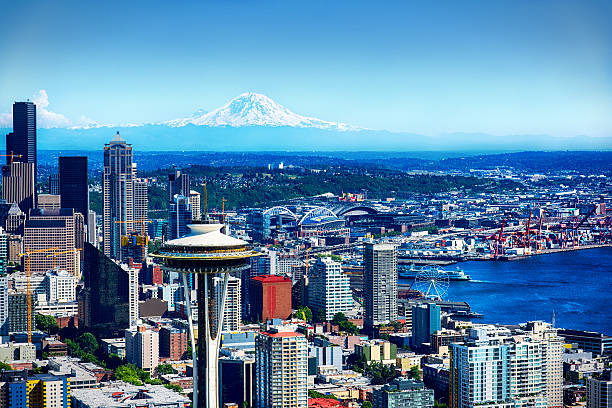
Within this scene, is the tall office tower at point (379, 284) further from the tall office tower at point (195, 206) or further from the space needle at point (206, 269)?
the space needle at point (206, 269)

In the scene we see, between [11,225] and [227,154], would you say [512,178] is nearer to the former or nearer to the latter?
[227,154]

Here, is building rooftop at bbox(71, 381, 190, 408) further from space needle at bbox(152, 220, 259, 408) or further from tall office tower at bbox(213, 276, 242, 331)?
tall office tower at bbox(213, 276, 242, 331)

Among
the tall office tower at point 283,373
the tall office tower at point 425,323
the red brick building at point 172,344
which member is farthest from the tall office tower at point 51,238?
the tall office tower at point 283,373

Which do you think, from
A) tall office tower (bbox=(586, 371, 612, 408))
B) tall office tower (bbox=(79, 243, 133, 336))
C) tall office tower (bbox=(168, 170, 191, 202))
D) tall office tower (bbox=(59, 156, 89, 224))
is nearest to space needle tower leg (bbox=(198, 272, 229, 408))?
tall office tower (bbox=(586, 371, 612, 408))

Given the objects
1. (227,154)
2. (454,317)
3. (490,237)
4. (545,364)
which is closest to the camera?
(545,364)

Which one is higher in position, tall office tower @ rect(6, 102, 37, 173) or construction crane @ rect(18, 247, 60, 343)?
tall office tower @ rect(6, 102, 37, 173)

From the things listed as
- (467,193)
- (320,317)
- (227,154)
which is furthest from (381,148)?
(320,317)

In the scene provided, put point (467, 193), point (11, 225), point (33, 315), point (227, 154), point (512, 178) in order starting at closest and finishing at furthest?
point (33, 315), point (11, 225), point (467, 193), point (512, 178), point (227, 154)
